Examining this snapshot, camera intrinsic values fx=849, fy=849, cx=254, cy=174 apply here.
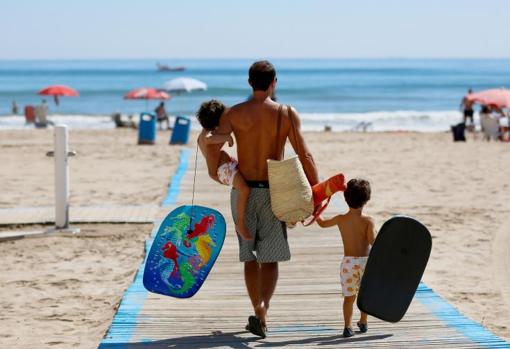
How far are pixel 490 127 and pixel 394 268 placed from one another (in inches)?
767

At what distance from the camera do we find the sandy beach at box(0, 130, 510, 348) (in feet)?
21.1

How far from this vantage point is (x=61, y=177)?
30.1 ft

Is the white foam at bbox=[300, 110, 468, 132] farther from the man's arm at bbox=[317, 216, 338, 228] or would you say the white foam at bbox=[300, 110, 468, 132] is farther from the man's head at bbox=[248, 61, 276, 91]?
the man's head at bbox=[248, 61, 276, 91]

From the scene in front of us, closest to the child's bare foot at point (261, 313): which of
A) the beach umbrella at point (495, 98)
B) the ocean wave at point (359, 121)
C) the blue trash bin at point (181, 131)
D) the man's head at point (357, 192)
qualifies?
the man's head at point (357, 192)

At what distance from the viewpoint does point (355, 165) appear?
55.9 feet

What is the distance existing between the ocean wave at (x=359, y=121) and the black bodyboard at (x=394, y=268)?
27.7 metres

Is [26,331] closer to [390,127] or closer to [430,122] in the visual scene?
[390,127]

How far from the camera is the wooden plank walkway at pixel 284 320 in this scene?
15.8 feet

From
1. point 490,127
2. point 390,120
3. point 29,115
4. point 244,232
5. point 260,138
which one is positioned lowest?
point 390,120

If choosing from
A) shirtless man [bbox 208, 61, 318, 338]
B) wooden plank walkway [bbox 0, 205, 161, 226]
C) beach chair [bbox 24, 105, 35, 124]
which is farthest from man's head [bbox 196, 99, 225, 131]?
beach chair [bbox 24, 105, 35, 124]

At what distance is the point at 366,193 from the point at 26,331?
105 inches

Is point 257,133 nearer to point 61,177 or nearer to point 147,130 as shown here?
point 61,177

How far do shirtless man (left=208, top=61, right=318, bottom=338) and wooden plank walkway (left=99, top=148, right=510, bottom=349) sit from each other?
1.05 ft

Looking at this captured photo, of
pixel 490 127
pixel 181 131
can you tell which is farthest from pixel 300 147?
pixel 490 127
